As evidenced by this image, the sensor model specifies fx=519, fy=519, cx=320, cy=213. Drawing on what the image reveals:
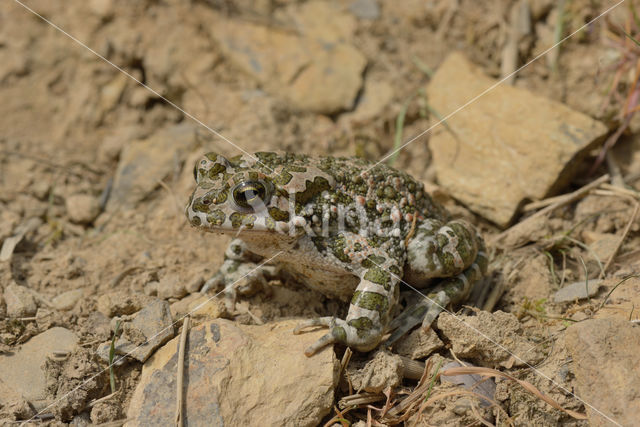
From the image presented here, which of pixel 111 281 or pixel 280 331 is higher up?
pixel 111 281

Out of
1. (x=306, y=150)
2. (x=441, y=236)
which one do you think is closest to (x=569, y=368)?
(x=441, y=236)

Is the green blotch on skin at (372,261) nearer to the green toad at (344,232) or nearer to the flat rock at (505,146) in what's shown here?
the green toad at (344,232)

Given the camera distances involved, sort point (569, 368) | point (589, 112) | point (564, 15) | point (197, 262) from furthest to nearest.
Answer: point (564, 15) → point (589, 112) → point (197, 262) → point (569, 368)

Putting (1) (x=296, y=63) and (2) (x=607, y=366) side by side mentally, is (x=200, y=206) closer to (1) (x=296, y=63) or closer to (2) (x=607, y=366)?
(2) (x=607, y=366)

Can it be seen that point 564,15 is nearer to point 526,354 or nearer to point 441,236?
point 441,236

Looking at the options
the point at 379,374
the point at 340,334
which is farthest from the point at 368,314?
the point at 379,374

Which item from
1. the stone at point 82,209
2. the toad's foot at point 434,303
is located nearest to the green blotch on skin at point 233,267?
the toad's foot at point 434,303
